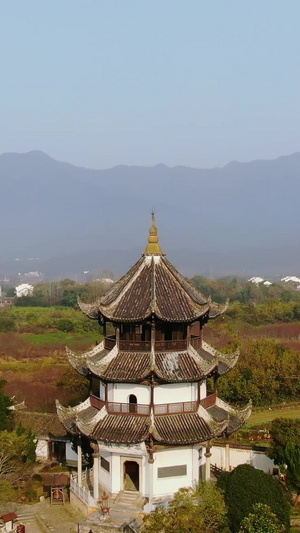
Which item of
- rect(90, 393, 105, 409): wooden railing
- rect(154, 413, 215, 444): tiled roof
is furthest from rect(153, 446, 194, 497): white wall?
rect(90, 393, 105, 409): wooden railing

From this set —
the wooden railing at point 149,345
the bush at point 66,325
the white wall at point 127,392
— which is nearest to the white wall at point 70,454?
the white wall at point 127,392

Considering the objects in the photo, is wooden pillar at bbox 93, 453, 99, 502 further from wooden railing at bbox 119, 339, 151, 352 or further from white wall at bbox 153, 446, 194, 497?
wooden railing at bbox 119, 339, 151, 352

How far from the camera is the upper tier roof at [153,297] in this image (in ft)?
71.8

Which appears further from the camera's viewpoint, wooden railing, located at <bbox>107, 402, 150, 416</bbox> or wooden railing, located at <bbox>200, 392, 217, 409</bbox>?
wooden railing, located at <bbox>200, 392, 217, 409</bbox>

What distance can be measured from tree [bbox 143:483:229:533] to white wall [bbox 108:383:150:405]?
342 cm

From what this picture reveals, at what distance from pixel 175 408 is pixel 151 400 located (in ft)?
2.74

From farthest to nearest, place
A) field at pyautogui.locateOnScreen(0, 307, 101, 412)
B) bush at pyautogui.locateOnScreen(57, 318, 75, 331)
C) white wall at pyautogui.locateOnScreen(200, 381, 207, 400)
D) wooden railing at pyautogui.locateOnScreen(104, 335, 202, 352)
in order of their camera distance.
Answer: bush at pyautogui.locateOnScreen(57, 318, 75, 331)
field at pyautogui.locateOnScreen(0, 307, 101, 412)
white wall at pyautogui.locateOnScreen(200, 381, 207, 400)
wooden railing at pyautogui.locateOnScreen(104, 335, 202, 352)

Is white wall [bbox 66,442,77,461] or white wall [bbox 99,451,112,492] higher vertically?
white wall [bbox 99,451,112,492]

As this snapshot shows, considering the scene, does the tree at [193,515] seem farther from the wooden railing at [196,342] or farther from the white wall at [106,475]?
the wooden railing at [196,342]

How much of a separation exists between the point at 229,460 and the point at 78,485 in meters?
6.06

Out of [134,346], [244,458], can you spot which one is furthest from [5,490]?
[244,458]

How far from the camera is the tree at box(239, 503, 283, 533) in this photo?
17531mm

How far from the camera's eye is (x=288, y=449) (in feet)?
72.9

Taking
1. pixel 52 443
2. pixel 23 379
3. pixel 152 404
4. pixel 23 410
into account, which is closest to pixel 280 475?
pixel 152 404
